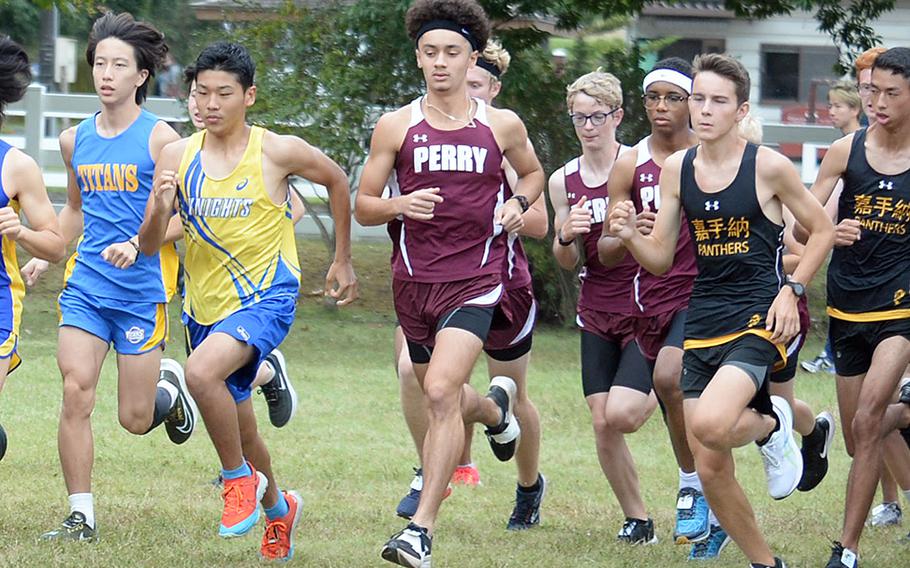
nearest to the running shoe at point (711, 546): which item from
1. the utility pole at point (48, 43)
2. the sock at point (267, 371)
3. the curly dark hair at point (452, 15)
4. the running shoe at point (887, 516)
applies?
the running shoe at point (887, 516)

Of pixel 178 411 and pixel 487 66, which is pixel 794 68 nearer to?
A: pixel 487 66

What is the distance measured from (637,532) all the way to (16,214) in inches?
137

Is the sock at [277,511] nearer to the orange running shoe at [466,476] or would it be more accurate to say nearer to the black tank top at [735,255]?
the black tank top at [735,255]

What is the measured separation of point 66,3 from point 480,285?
10.9 metres

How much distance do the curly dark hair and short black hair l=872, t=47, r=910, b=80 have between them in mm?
1885

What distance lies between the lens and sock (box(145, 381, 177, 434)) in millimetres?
8008

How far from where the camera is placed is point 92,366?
7148 mm

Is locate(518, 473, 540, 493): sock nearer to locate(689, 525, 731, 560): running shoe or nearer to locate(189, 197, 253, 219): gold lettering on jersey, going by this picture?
locate(689, 525, 731, 560): running shoe

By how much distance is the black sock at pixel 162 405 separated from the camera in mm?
8000

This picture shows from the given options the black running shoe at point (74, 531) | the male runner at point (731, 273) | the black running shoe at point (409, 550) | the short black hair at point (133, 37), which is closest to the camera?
the black running shoe at point (409, 550)

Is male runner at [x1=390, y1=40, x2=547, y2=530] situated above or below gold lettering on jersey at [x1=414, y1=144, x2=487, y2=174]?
below

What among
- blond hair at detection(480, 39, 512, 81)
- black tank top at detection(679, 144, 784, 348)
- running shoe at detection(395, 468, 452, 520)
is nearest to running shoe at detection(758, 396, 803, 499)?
black tank top at detection(679, 144, 784, 348)

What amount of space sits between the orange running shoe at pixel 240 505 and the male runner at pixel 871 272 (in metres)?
2.64

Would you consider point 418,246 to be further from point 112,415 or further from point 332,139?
point 332,139
